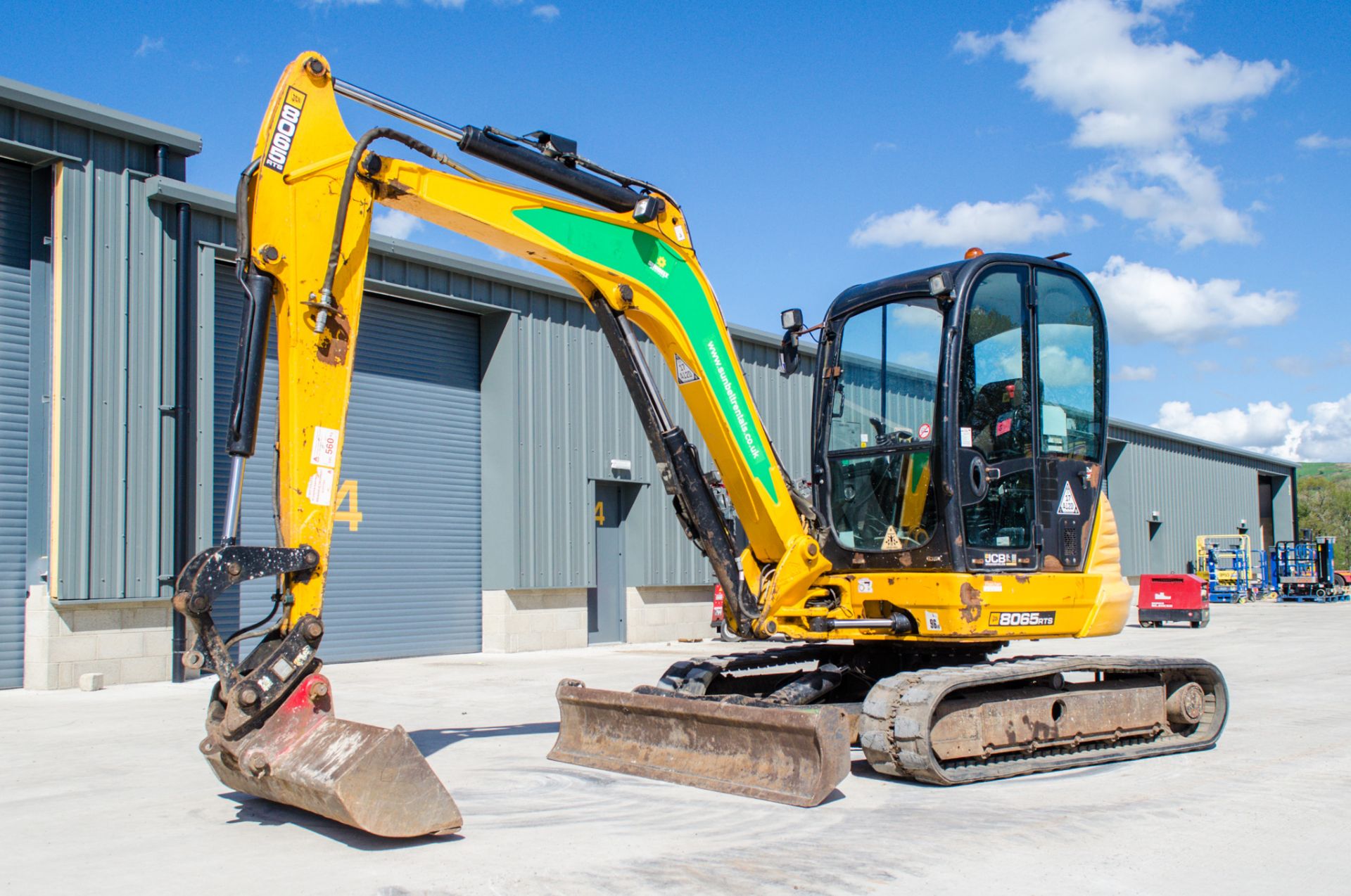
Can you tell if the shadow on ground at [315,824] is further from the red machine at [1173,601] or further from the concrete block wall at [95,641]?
the red machine at [1173,601]

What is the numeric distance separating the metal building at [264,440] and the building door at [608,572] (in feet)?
0.13

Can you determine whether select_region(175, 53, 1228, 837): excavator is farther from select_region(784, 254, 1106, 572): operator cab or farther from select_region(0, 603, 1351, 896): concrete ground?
select_region(0, 603, 1351, 896): concrete ground

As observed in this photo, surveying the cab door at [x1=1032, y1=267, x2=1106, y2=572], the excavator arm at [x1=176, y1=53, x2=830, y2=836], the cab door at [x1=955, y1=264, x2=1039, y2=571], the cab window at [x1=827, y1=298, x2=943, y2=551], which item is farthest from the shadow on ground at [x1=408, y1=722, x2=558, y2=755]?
the cab door at [x1=1032, y1=267, x2=1106, y2=572]

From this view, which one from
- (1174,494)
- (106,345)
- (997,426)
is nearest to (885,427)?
(997,426)

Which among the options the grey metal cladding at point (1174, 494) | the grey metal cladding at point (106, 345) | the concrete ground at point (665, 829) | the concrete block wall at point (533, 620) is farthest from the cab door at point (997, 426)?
the grey metal cladding at point (1174, 494)

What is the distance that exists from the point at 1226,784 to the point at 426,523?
11.9 m

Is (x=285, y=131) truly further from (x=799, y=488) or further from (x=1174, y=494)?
(x=1174, y=494)

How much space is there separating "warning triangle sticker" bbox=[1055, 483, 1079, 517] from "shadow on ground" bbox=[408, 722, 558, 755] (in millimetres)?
4244

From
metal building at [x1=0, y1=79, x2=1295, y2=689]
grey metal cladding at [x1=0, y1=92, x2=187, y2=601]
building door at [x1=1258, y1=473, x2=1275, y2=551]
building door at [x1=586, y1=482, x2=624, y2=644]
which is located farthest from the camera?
building door at [x1=1258, y1=473, x2=1275, y2=551]

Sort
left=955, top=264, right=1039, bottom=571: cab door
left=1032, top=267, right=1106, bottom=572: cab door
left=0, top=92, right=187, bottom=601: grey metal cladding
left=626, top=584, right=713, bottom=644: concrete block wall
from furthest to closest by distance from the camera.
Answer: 1. left=626, top=584, right=713, bottom=644: concrete block wall
2. left=0, top=92, right=187, bottom=601: grey metal cladding
3. left=1032, top=267, right=1106, bottom=572: cab door
4. left=955, top=264, right=1039, bottom=571: cab door

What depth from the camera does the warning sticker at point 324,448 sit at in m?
5.84

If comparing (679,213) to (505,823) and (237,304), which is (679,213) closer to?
(505,823)

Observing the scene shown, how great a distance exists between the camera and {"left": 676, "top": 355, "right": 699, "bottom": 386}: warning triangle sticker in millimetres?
7590

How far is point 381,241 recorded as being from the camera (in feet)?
50.5
